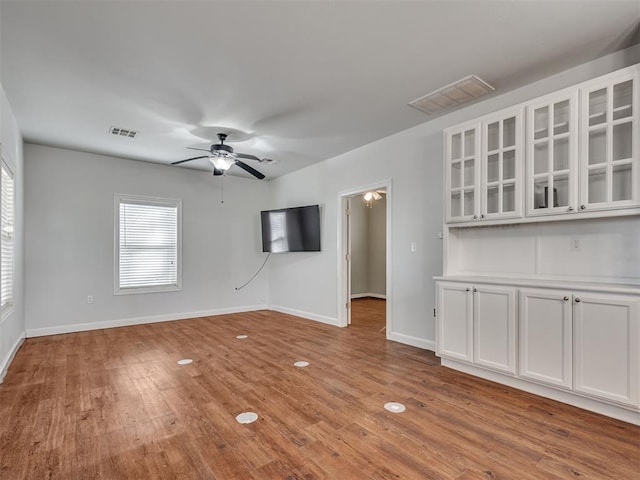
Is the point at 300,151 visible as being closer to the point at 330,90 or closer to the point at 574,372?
the point at 330,90

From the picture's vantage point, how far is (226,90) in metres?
3.27

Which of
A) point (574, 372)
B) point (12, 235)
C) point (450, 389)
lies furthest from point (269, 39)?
point (12, 235)

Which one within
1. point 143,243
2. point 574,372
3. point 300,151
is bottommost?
point 574,372

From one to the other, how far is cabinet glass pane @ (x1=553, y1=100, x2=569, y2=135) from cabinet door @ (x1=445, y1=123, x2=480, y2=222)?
0.62 m

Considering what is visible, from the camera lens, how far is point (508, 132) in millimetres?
3236

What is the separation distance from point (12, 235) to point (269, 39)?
3.84 m

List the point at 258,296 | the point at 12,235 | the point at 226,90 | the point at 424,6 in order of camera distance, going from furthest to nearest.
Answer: the point at 258,296 → the point at 12,235 → the point at 226,90 → the point at 424,6

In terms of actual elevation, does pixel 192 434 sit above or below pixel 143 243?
below

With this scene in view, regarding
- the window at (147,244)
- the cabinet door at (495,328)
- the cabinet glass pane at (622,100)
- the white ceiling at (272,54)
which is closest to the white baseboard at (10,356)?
the window at (147,244)

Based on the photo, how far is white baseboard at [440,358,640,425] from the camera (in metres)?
2.37

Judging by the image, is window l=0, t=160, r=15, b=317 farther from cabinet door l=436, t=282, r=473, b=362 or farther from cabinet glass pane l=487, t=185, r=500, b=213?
cabinet glass pane l=487, t=185, r=500, b=213

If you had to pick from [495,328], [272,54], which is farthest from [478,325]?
[272,54]

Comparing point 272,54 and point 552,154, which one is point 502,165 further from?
point 272,54

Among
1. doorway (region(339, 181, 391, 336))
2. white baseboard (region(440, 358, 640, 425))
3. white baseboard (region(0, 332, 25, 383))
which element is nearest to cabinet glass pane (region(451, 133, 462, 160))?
white baseboard (region(440, 358, 640, 425))
